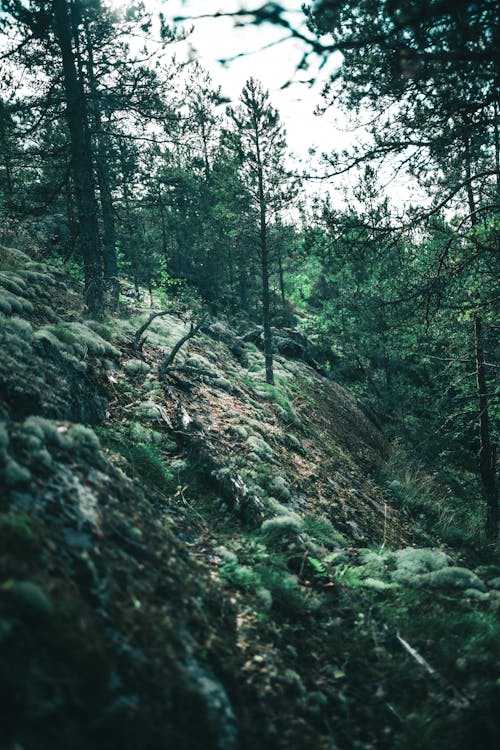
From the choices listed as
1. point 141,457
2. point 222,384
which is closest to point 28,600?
point 141,457

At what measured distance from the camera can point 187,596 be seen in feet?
9.77

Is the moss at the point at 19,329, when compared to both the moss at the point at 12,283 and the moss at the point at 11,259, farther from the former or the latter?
the moss at the point at 11,259

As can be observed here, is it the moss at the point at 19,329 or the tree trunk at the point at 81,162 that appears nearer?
the moss at the point at 19,329

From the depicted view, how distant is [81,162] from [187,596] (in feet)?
33.3

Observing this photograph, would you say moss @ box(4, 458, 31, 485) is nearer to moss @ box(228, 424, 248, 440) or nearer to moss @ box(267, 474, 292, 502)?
moss @ box(267, 474, 292, 502)

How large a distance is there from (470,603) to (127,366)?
6328mm

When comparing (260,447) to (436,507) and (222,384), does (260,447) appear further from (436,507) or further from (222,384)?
(436,507)

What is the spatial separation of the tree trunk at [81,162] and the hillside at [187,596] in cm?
267

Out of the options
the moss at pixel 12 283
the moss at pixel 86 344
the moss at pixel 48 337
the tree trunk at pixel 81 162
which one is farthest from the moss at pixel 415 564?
the tree trunk at pixel 81 162

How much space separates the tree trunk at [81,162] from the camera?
9.17 m

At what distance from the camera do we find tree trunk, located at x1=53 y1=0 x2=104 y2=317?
9.17 m

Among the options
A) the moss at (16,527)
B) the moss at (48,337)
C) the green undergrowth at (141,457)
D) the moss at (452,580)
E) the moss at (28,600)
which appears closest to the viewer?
the moss at (28,600)

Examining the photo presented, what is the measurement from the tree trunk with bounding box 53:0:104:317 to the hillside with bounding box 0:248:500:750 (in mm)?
2671

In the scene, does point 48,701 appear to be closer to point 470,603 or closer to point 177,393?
point 470,603
